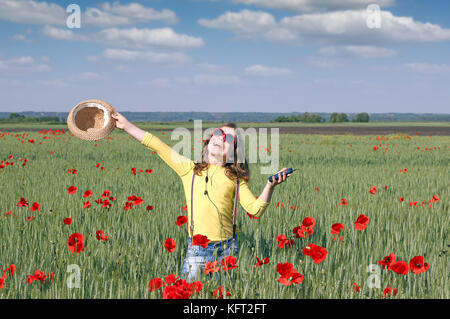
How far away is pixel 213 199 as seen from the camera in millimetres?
3129

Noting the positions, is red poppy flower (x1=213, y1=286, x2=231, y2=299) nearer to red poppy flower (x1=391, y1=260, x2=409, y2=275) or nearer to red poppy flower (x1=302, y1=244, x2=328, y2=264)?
red poppy flower (x1=302, y1=244, x2=328, y2=264)

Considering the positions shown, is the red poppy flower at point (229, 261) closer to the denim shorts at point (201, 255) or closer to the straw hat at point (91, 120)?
the denim shorts at point (201, 255)

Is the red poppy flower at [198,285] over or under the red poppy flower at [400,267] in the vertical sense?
under

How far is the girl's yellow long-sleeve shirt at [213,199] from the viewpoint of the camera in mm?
3084

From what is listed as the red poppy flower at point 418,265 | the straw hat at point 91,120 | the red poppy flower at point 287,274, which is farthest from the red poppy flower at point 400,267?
the straw hat at point 91,120

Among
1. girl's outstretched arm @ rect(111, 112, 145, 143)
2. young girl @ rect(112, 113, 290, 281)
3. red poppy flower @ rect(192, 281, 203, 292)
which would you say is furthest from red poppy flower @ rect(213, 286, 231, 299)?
girl's outstretched arm @ rect(111, 112, 145, 143)

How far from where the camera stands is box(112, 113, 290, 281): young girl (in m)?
3.08

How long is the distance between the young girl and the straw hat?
8 centimetres

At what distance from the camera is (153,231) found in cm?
397

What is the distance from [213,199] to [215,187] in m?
0.09

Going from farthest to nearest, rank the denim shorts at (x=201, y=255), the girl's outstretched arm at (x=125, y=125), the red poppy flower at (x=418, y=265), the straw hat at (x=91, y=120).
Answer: the girl's outstretched arm at (x=125, y=125), the straw hat at (x=91, y=120), the denim shorts at (x=201, y=255), the red poppy flower at (x=418, y=265)

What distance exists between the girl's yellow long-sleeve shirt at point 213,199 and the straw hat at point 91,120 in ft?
0.97
